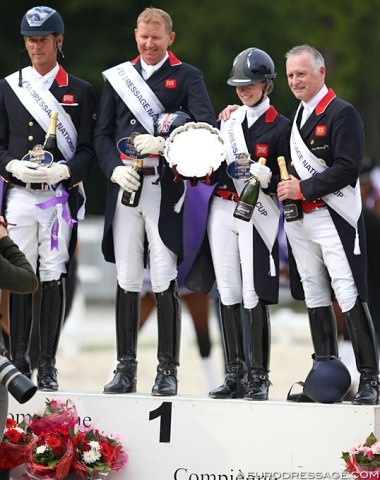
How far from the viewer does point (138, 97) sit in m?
8.48

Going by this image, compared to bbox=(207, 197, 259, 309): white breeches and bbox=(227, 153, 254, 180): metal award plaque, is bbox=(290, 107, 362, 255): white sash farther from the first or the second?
bbox=(207, 197, 259, 309): white breeches

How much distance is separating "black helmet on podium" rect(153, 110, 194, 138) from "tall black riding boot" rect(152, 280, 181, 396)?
90 cm

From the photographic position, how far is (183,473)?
810cm

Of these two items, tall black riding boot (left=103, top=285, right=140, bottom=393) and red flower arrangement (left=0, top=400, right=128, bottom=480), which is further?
tall black riding boot (left=103, top=285, right=140, bottom=393)

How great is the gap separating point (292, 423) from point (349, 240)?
43.2 inches

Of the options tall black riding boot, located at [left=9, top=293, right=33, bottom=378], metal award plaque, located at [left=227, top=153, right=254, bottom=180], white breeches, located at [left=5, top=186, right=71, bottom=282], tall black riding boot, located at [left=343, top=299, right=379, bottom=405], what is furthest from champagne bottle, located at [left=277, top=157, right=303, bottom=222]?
tall black riding boot, located at [left=9, top=293, right=33, bottom=378]

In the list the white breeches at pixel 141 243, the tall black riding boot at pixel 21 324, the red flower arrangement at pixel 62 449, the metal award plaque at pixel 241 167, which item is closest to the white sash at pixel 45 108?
the white breeches at pixel 141 243

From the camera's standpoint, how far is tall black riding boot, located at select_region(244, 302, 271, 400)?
8.37 metres

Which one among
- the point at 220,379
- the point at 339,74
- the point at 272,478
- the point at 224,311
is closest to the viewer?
the point at 272,478

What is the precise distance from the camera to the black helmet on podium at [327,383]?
26.4 feet

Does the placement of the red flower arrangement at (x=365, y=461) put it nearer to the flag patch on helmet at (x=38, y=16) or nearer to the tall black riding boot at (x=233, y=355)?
the tall black riding boot at (x=233, y=355)

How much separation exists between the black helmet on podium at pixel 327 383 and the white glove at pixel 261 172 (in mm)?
1112

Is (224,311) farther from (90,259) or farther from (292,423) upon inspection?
(90,259)

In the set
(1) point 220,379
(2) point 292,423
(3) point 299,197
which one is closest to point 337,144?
(3) point 299,197
